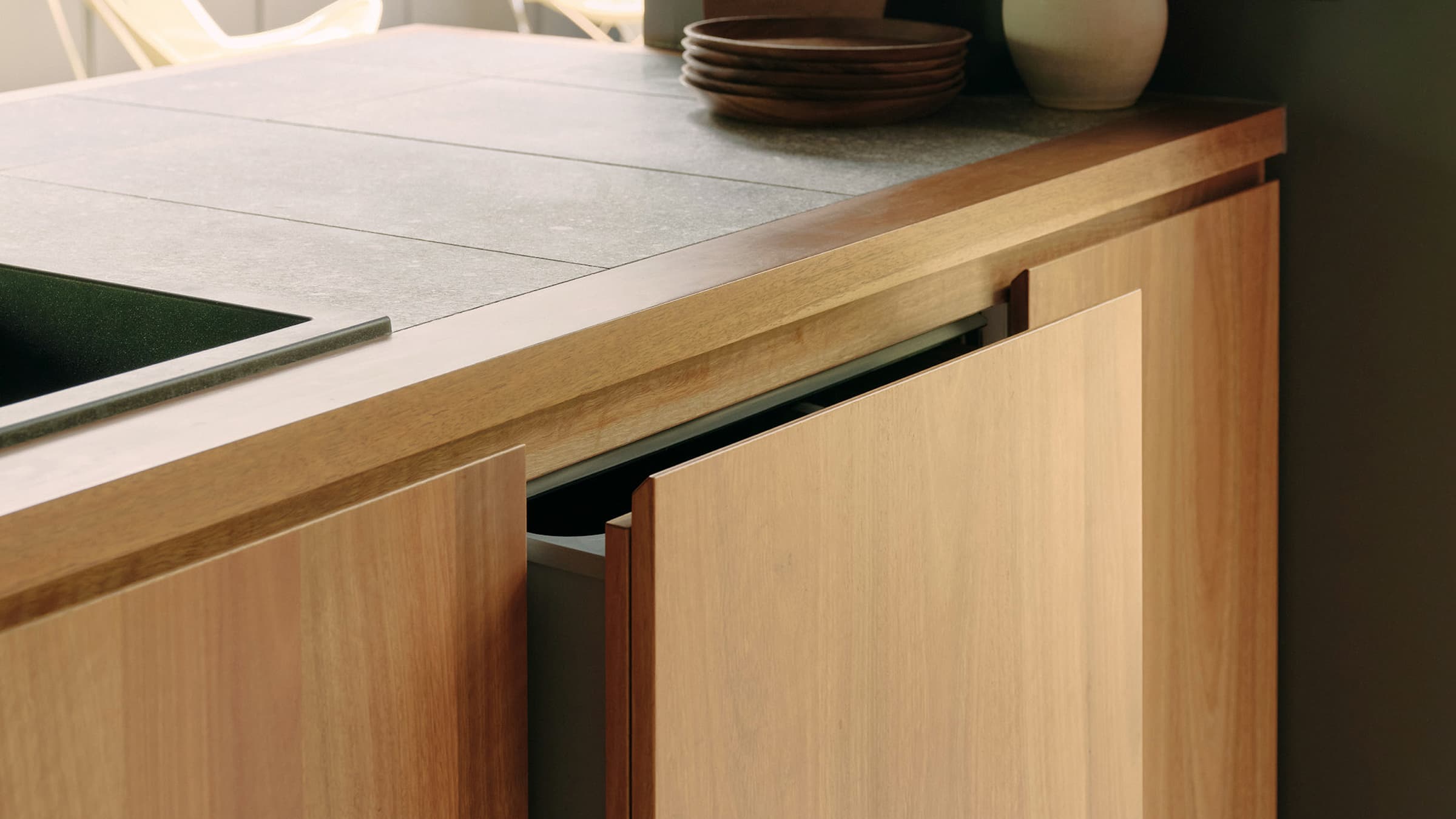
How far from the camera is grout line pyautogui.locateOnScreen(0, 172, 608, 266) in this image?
89 cm

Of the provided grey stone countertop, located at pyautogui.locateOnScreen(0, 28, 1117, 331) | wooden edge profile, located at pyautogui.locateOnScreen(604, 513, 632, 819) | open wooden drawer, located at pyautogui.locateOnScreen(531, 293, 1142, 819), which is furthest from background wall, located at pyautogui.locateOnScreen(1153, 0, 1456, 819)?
wooden edge profile, located at pyautogui.locateOnScreen(604, 513, 632, 819)

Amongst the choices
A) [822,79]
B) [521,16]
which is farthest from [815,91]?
[521,16]

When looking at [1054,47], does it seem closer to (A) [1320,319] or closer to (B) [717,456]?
(A) [1320,319]

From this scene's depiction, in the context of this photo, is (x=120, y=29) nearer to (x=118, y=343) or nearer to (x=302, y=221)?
(x=302, y=221)

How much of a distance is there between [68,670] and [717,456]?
0.29 metres

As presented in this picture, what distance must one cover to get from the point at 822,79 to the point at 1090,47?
0.81ft

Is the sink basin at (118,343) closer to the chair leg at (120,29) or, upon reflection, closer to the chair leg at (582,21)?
the chair leg at (120,29)

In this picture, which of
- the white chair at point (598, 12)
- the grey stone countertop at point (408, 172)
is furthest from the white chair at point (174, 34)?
the grey stone countertop at point (408, 172)

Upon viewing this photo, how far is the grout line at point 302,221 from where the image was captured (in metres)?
0.89

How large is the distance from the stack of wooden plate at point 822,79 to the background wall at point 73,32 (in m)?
2.24

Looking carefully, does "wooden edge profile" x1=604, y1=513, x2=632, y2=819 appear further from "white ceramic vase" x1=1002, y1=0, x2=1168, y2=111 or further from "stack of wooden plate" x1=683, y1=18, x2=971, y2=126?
"white ceramic vase" x1=1002, y1=0, x2=1168, y2=111

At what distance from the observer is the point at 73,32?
325 cm

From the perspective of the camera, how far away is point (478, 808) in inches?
29.4

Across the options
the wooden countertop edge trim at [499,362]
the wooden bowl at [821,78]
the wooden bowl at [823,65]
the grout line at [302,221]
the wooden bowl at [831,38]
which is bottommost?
the wooden countertop edge trim at [499,362]
